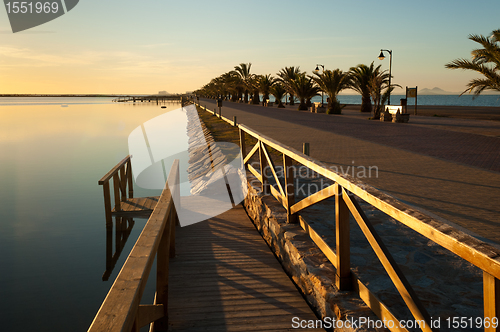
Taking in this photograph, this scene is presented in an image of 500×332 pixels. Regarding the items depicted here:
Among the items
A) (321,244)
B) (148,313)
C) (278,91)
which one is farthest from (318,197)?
(278,91)

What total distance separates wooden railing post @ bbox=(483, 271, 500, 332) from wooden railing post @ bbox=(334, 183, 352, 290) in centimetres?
138

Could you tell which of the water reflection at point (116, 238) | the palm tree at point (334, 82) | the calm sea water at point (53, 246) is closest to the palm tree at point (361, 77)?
the palm tree at point (334, 82)

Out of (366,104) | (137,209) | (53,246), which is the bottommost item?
(53,246)

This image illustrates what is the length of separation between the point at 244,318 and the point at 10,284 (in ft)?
20.5

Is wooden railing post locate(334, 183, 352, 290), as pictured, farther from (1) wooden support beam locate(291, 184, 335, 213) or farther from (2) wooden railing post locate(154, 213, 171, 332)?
(2) wooden railing post locate(154, 213, 171, 332)

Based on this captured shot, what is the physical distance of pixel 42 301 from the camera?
647 centimetres

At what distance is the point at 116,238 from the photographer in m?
9.12

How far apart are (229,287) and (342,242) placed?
1.56 meters

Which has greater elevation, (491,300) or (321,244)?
(491,300)

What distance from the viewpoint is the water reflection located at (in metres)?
8.06

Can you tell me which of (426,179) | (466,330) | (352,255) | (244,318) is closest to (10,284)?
(244,318)

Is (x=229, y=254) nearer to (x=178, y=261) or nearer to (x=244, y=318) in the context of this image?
(x=178, y=261)

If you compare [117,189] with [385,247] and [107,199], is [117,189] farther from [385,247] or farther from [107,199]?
[385,247]

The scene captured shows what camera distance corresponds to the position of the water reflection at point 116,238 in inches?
317
